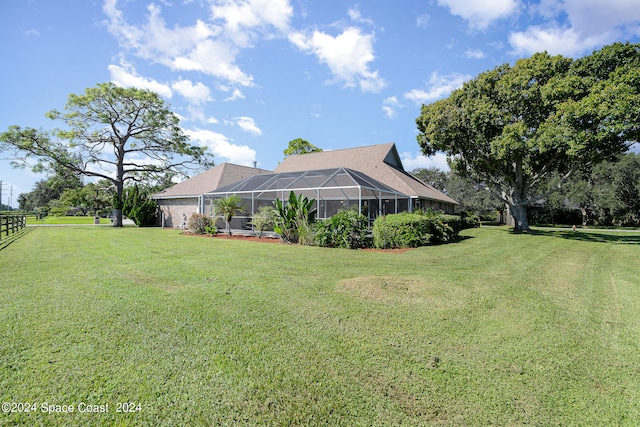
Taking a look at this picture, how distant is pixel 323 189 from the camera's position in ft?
52.1

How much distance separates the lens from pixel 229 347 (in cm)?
308

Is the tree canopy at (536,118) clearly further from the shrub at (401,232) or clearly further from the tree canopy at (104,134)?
the tree canopy at (104,134)

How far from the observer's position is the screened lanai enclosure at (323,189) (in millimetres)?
15055

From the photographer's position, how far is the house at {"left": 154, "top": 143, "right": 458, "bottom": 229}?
1608cm

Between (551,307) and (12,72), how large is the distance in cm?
2184

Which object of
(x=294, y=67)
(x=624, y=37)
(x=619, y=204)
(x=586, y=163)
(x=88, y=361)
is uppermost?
(x=624, y=37)

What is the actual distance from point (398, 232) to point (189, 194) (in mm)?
17550

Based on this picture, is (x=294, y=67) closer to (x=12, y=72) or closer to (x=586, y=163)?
(x=12, y=72)

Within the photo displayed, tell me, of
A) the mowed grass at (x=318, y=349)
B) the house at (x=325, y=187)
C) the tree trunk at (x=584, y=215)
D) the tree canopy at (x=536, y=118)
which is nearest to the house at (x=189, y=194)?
the house at (x=325, y=187)

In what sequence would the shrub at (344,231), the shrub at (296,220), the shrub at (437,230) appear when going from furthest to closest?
the shrub at (437,230), the shrub at (296,220), the shrub at (344,231)

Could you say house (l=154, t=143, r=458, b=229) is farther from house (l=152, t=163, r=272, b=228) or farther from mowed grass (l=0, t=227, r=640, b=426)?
mowed grass (l=0, t=227, r=640, b=426)

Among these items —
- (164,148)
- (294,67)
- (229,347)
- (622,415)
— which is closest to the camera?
(622,415)

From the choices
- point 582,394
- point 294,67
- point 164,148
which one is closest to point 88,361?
point 582,394

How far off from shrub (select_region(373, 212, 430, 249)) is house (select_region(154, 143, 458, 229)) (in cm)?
221
